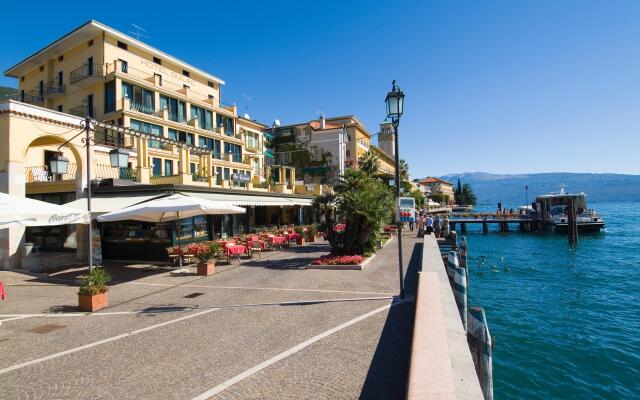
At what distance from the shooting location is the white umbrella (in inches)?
309

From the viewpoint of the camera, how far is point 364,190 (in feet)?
51.7

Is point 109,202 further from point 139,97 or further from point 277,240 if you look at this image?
→ point 139,97

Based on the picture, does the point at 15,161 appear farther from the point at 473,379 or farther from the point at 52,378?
the point at 473,379

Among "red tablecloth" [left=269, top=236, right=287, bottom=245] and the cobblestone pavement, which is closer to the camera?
the cobblestone pavement

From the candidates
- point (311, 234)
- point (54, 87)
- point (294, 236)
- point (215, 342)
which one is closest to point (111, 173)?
point (294, 236)

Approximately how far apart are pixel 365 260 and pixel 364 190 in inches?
129

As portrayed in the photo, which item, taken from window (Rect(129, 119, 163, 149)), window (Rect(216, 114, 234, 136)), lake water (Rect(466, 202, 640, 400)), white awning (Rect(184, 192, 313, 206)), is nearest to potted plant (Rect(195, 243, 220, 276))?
white awning (Rect(184, 192, 313, 206))

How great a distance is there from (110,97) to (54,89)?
8.22 metres

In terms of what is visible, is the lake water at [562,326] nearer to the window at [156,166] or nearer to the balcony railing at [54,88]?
the window at [156,166]

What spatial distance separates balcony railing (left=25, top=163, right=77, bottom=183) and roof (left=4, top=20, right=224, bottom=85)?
13836 mm

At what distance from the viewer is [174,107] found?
3180 centimetres

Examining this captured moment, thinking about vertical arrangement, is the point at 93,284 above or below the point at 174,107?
Answer: below

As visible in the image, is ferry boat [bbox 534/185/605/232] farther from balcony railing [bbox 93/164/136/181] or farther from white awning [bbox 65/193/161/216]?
white awning [bbox 65/193/161/216]

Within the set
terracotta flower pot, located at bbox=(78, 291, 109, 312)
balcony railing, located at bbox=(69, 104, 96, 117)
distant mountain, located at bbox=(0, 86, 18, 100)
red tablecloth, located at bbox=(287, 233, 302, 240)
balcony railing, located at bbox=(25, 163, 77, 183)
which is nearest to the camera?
terracotta flower pot, located at bbox=(78, 291, 109, 312)
